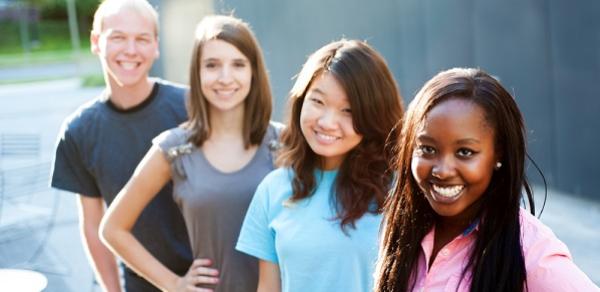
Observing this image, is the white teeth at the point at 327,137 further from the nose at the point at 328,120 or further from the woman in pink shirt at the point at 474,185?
the woman in pink shirt at the point at 474,185

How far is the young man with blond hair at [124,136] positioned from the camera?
10.6ft

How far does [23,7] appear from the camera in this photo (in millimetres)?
40156

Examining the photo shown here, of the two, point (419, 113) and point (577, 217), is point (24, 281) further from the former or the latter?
point (577, 217)

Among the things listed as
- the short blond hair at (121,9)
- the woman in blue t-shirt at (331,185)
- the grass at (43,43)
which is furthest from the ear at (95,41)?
the grass at (43,43)

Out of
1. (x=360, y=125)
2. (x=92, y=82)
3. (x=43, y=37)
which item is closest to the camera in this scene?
(x=360, y=125)

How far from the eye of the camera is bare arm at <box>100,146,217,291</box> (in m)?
2.90

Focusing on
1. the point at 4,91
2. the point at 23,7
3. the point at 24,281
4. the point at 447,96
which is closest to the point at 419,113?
the point at 447,96

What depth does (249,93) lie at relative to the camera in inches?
120

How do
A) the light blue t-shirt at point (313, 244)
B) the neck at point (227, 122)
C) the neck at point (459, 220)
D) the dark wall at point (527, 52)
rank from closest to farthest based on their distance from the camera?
1. the neck at point (459, 220)
2. the light blue t-shirt at point (313, 244)
3. the neck at point (227, 122)
4. the dark wall at point (527, 52)

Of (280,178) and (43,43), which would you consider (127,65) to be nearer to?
(280,178)

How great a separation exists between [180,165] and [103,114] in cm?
60

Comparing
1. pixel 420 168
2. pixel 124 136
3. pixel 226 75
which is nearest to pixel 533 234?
pixel 420 168

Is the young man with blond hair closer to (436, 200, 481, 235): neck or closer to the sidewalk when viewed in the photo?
the sidewalk

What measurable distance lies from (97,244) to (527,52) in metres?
4.79
